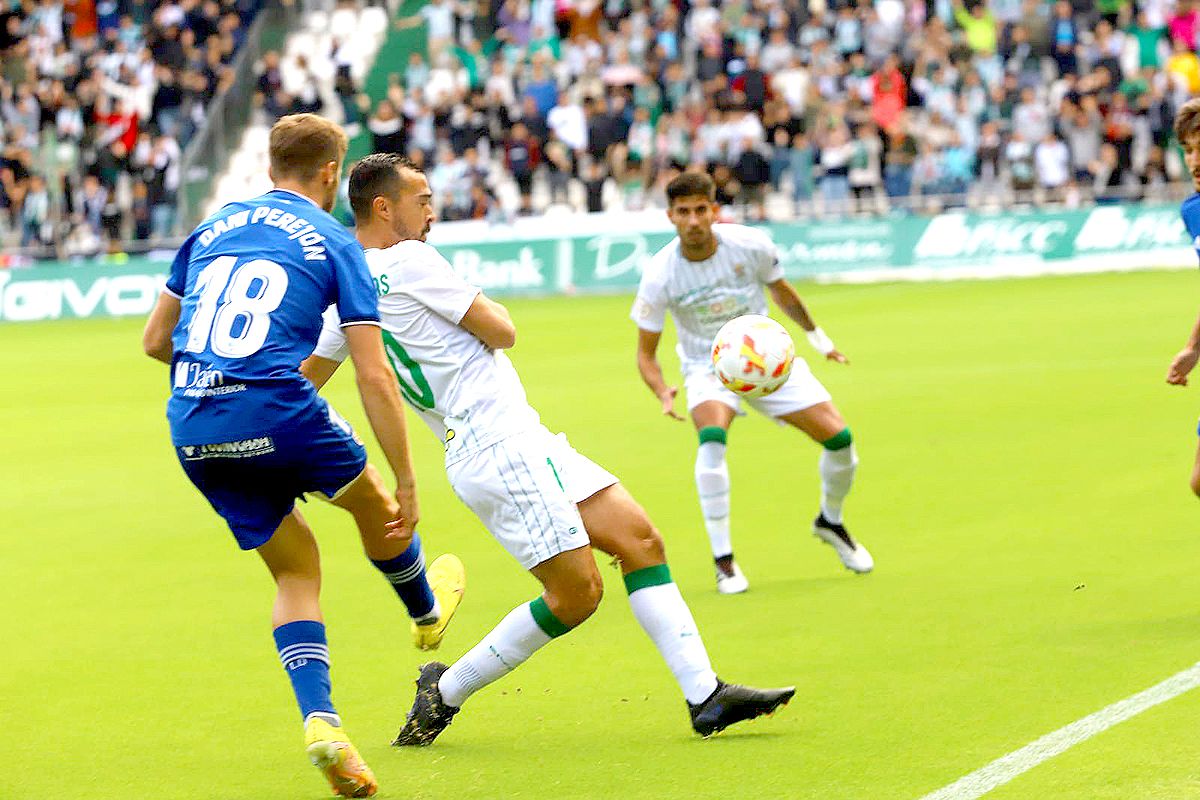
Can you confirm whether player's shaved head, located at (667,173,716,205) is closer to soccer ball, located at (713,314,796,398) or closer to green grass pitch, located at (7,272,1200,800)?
soccer ball, located at (713,314,796,398)

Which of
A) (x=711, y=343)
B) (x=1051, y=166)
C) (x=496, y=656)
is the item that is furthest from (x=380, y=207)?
(x=1051, y=166)

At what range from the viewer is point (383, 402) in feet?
17.8

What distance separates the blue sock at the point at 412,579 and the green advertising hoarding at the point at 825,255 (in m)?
18.8

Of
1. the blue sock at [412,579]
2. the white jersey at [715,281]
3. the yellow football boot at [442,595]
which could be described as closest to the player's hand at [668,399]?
the white jersey at [715,281]

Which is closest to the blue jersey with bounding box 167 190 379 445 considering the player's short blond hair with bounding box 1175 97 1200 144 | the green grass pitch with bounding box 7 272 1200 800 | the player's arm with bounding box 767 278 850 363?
the green grass pitch with bounding box 7 272 1200 800

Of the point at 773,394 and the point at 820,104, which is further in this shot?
the point at 820,104

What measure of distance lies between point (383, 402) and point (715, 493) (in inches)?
147

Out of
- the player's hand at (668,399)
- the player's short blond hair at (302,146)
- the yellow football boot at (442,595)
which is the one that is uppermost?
the player's short blond hair at (302,146)

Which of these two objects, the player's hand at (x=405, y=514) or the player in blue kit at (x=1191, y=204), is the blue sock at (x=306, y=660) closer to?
the player's hand at (x=405, y=514)

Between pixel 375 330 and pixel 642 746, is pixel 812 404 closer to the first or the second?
pixel 642 746

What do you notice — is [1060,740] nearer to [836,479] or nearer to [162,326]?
[162,326]

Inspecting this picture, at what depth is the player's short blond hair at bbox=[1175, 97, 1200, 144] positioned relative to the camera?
7270 mm

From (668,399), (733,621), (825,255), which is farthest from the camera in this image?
(825,255)

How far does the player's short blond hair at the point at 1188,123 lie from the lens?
727cm
